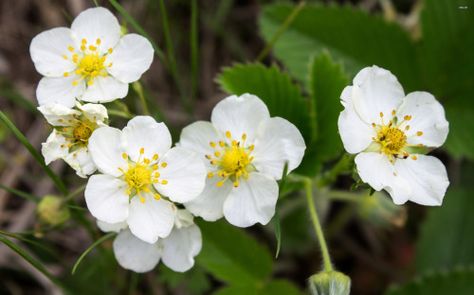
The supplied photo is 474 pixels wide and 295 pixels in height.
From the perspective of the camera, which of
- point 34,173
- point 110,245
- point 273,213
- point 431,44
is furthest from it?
point 34,173

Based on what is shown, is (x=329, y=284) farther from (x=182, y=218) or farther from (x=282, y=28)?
(x=282, y=28)

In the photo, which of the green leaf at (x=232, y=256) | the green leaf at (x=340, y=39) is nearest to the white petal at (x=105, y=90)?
the green leaf at (x=232, y=256)

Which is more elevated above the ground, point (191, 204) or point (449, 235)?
point (191, 204)

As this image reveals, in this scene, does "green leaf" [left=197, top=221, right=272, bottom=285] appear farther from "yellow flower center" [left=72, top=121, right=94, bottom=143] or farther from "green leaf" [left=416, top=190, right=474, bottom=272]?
"green leaf" [left=416, top=190, right=474, bottom=272]

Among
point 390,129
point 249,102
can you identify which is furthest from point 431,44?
point 249,102

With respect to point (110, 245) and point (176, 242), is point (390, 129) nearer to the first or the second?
Answer: point (176, 242)

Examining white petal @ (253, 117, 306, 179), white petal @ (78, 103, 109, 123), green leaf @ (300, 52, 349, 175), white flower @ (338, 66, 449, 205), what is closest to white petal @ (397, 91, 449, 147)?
white flower @ (338, 66, 449, 205)
